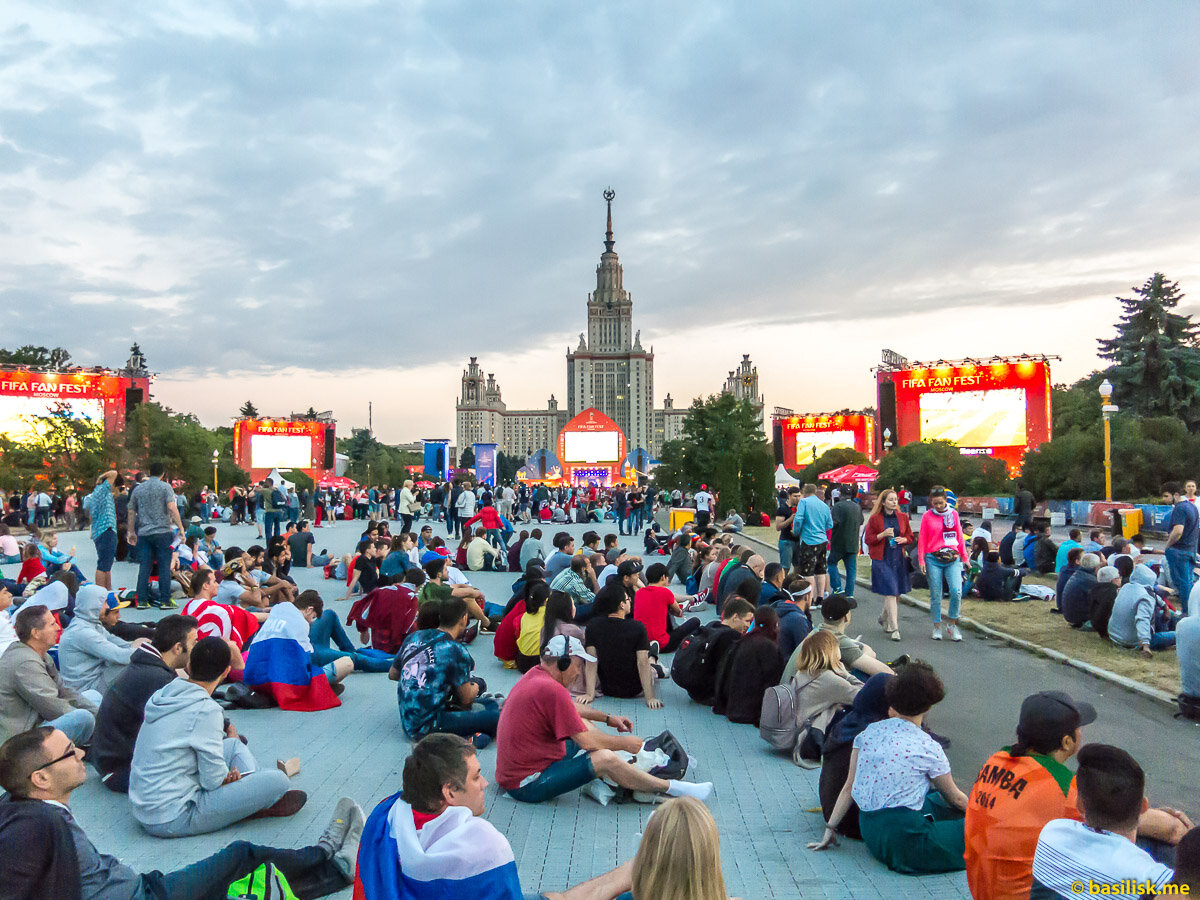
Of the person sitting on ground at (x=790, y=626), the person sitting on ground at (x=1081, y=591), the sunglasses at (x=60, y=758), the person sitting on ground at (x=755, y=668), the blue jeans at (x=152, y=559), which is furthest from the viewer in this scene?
the blue jeans at (x=152, y=559)

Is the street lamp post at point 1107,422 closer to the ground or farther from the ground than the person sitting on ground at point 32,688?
farther from the ground

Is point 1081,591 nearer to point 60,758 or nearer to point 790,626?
point 790,626

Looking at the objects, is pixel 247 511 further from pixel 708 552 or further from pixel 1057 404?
pixel 1057 404

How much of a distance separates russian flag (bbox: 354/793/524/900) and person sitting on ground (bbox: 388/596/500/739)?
286 centimetres

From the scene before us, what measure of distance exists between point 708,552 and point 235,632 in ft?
22.6

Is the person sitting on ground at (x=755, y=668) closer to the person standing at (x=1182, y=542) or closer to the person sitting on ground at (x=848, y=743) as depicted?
the person sitting on ground at (x=848, y=743)

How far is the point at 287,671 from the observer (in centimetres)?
686

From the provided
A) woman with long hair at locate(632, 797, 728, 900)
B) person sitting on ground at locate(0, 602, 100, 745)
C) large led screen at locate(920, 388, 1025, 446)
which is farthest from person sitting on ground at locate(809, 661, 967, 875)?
large led screen at locate(920, 388, 1025, 446)

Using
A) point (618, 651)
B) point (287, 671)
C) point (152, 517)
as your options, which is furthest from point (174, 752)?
point (152, 517)

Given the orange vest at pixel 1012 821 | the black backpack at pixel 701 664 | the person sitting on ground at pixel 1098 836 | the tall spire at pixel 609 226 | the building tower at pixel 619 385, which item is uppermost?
the tall spire at pixel 609 226

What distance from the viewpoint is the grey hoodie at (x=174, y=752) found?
424cm

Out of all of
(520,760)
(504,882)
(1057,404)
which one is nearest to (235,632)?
(520,760)

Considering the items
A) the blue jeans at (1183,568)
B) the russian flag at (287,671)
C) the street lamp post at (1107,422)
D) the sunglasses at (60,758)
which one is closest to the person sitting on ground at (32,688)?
the russian flag at (287,671)

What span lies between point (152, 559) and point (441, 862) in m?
10.3
